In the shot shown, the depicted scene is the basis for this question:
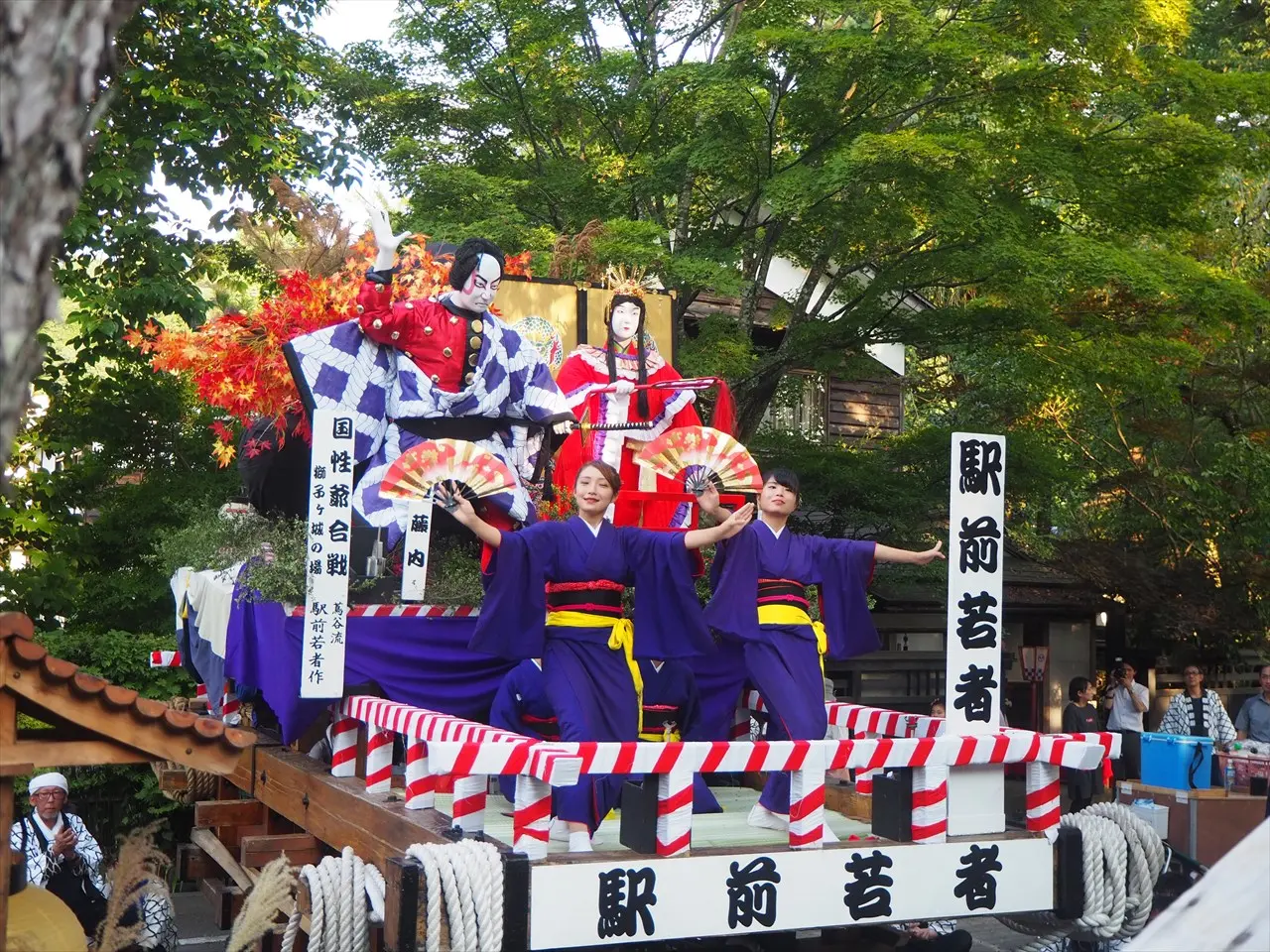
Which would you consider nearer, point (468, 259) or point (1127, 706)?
point (468, 259)

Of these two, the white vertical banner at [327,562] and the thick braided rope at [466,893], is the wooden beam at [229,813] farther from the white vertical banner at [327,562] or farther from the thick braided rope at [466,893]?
the thick braided rope at [466,893]

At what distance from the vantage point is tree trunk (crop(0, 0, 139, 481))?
1.84 meters

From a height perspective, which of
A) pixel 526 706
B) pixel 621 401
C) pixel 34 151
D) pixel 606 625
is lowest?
pixel 526 706

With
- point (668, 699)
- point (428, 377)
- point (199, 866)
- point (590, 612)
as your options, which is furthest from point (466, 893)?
point (199, 866)

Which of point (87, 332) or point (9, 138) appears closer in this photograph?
point (9, 138)

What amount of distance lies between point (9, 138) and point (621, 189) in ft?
34.1

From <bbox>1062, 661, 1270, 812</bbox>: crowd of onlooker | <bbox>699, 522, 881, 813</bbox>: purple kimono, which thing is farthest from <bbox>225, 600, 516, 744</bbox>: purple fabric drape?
<bbox>1062, 661, 1270, 812</bbox>: crowd of onlooker

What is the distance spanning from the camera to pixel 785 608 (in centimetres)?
605

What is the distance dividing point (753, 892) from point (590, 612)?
4.56ft

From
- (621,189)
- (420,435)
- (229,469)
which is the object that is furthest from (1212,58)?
(420,435)

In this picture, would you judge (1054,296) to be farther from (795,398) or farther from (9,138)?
(9,138)

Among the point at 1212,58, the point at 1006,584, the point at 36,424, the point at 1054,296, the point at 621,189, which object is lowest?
the point at 1006,584

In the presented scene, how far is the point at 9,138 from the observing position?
1.84 metres

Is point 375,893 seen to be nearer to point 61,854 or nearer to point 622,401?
→ point 61,854
